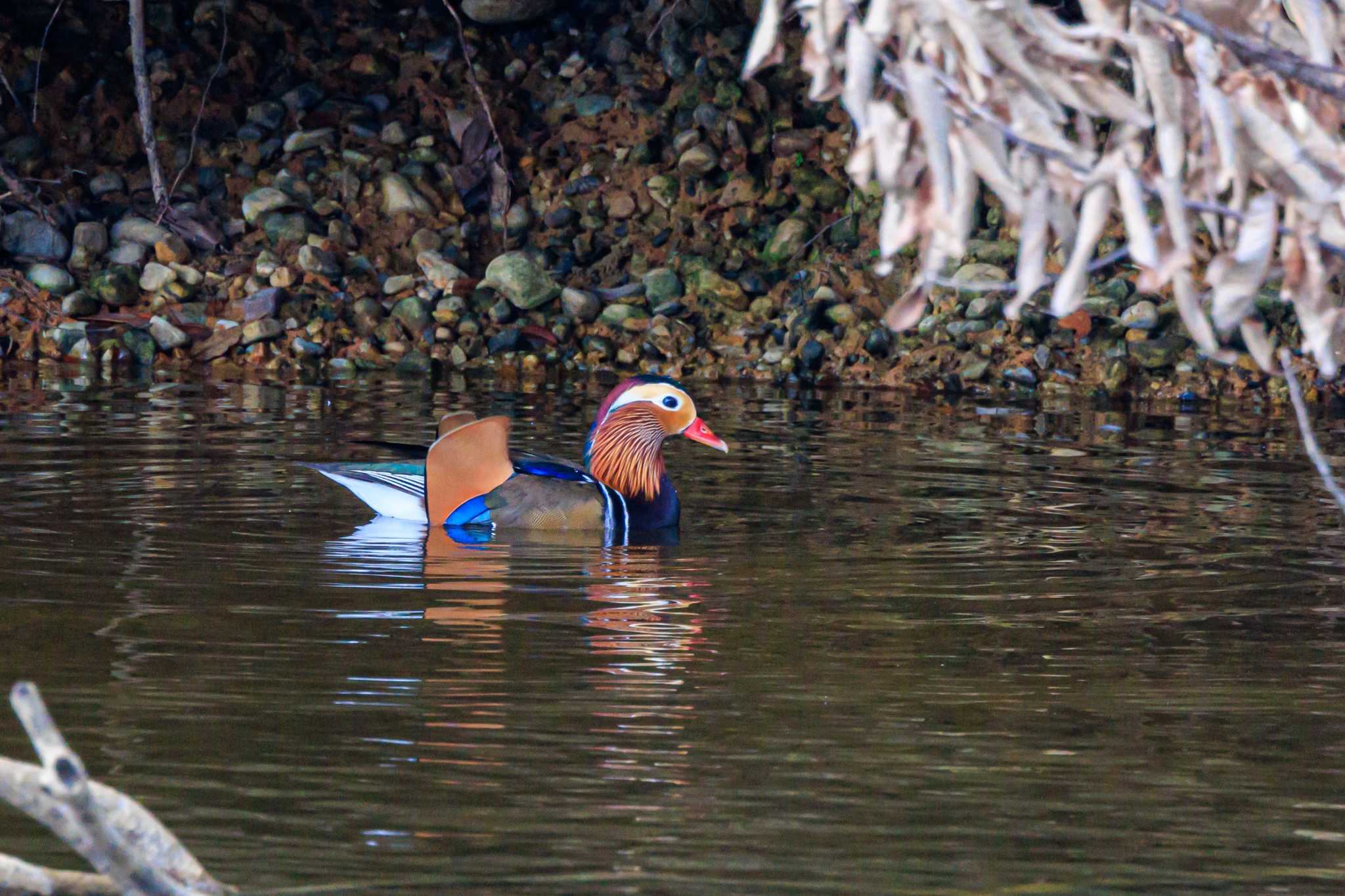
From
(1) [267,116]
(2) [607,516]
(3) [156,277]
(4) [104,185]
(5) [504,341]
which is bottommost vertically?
(2) [607,516]

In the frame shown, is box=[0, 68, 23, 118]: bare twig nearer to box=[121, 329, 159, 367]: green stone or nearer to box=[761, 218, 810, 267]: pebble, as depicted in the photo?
box=[121, 329, 159, 367]: green stone

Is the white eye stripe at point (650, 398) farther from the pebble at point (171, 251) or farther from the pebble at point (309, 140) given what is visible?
the pebble at point (309, 140)

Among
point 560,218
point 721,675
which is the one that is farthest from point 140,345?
point 721,675

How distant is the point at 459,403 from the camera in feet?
42.0

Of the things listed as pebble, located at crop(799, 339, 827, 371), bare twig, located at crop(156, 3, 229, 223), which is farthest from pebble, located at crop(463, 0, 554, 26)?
pebble, located at crop(799, 339, 827, 371)

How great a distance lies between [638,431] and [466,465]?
95 cm

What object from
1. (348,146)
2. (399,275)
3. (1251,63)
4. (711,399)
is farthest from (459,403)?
(1251,63)

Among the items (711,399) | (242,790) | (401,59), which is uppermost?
(401,59)

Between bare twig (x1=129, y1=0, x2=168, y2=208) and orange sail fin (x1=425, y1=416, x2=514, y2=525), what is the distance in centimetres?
783

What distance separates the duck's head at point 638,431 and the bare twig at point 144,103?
24.4ft

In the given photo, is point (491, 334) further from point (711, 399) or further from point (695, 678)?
point (695, 678)

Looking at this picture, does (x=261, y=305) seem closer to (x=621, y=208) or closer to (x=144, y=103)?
(x=144, y=103)

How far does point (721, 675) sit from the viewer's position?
226 inches

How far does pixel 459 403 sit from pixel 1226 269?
372 inches
